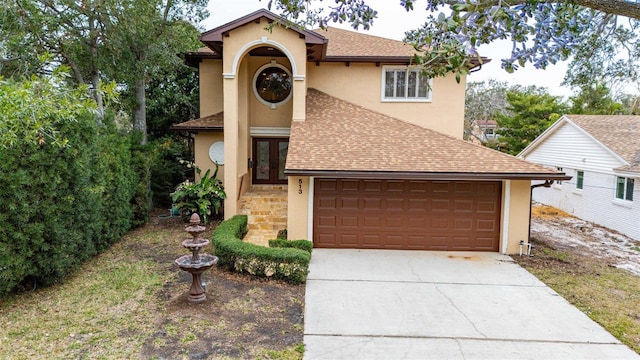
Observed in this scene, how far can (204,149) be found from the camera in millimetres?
14547

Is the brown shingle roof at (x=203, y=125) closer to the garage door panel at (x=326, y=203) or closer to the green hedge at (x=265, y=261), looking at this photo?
the garage door panel at (x=326, y=203)

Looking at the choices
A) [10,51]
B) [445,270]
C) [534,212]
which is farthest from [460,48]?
[534,212]

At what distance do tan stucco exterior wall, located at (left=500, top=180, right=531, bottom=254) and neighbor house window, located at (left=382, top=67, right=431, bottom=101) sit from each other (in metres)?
5.36

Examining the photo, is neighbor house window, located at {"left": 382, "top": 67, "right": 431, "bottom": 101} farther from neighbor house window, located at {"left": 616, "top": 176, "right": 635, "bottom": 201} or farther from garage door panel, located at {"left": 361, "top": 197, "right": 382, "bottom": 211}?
neighbor house window, located at {"left": 616, "top": 176, "right": 635, "bottom": 201}

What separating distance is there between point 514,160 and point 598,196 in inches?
359

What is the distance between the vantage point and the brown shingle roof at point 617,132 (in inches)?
621

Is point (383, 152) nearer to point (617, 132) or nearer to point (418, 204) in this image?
point (418, 204)

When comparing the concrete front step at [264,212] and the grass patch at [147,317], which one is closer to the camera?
the grass patch at [147,317]

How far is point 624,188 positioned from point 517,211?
7.96m

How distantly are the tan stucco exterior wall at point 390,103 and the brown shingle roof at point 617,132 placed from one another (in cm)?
700

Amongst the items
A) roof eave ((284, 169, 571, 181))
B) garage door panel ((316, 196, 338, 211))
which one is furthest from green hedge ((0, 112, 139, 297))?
garage door panel ((316, 196, 338, 211))

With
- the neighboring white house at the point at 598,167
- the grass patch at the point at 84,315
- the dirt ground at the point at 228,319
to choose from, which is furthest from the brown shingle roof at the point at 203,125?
the neighboring white house at the point at 598,167

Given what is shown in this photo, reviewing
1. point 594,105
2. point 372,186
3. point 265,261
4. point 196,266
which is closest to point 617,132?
point 594,105

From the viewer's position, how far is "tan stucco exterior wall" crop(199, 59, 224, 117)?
49.8ft
